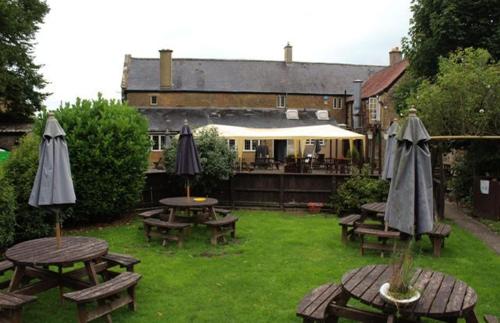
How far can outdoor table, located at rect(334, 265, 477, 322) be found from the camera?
185 inches

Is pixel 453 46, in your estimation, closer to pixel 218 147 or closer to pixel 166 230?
pixel 218 147

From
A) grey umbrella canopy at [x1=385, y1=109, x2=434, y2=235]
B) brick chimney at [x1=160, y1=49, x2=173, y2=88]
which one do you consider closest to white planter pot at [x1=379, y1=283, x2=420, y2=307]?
grey umbrella canopy at [x1=385, y1=109, x2=434, y2=235]

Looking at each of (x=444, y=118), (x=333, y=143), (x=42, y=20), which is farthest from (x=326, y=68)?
(x=444, y=118)

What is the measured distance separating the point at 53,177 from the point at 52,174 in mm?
49

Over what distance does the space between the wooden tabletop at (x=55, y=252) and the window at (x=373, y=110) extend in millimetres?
29526

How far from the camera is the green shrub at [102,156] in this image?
12.6 meters

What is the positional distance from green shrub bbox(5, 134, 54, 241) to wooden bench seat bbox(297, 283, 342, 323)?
6464mm

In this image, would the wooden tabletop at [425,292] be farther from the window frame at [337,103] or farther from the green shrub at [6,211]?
the window frame at [337,103]

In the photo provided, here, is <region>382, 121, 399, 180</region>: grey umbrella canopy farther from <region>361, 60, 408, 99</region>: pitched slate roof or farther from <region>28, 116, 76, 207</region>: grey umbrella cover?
<region>361, 60, 408, 99</region>: pitched slate roof

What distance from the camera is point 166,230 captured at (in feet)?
37.6

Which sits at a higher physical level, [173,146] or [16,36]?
[16,36]

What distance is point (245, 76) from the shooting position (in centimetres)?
4159

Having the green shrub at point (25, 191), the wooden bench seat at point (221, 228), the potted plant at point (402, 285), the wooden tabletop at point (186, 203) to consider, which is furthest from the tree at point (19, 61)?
the potted plant at point (402, 285)

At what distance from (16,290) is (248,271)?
13.0 feet
